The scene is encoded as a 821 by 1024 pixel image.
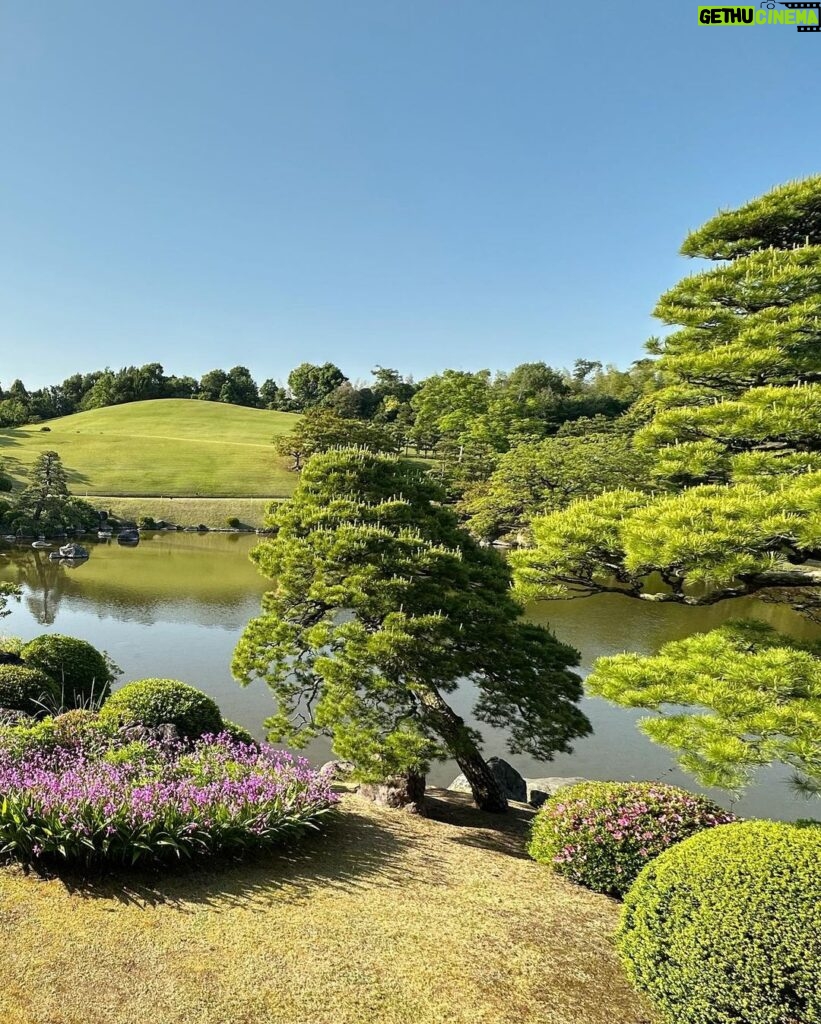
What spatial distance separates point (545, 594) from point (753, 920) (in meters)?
3.02

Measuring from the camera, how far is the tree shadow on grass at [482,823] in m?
6.79

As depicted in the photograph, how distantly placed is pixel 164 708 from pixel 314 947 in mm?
4993

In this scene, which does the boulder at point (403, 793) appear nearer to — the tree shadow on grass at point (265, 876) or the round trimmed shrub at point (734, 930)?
the tree shadow on grass at point (265, 876)

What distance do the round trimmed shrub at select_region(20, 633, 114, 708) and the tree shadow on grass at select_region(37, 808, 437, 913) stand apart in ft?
20.6

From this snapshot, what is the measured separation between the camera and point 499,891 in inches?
211

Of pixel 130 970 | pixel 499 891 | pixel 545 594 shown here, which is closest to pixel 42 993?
pixel 130 970

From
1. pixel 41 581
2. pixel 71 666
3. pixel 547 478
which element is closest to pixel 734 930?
pixel 71 666

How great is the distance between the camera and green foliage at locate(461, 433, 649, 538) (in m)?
30.0

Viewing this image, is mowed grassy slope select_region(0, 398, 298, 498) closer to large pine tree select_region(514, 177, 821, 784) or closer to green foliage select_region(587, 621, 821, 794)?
large pine tree select_region(514, 177, 821, 784)

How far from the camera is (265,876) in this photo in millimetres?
5297

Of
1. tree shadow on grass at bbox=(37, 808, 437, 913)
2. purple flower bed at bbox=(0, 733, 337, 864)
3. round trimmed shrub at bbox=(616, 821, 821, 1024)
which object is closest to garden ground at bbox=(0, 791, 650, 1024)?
tree shadow on grass at bbox=(37, 808, 437, 913)

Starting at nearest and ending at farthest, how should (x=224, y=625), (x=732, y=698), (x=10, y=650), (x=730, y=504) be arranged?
1. (x=732, y=698)
2. (x=730, y=504)
3. (x=10, y=650)
4. (x=224, y=625)

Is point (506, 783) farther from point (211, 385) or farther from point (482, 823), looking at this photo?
point (211, 385)

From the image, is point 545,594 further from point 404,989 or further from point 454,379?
point 454,379
